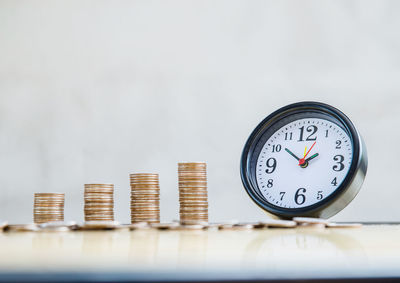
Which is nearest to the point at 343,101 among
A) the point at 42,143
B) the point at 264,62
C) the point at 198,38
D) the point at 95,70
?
the point at 264,62

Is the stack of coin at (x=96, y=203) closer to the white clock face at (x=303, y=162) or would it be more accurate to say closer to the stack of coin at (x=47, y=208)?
the stack of coin at (x=47, y=208)

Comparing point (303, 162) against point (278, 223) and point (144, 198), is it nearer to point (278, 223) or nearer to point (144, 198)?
point (278, 223)

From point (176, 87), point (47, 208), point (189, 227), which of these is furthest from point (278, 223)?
point (176, 87)

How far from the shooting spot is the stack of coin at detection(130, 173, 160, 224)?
77.5 inches

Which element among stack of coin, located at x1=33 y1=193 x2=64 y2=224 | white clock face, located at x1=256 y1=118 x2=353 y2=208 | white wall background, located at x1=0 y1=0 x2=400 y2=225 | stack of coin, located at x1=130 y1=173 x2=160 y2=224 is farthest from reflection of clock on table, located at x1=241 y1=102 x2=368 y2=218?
white wall background, located at x1=0 y1=0 x2=400 y2=225

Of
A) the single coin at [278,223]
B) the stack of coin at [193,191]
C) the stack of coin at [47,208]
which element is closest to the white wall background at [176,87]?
the stack of coin at [47,208]

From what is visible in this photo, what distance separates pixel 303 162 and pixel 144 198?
580mm

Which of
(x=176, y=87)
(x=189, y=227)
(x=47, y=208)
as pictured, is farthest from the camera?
(x=176, y=87)

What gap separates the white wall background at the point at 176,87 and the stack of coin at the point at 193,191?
973 mm

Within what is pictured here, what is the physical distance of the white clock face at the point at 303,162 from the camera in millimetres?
1827

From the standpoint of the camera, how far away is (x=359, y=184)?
1.78 m

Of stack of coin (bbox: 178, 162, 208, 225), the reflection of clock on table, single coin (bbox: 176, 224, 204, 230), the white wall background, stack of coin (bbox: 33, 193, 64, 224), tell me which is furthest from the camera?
the white wall background

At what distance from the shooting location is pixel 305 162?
189cm

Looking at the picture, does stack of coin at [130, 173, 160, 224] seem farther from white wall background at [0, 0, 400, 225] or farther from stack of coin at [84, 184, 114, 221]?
white wall background at [0, 0, 400, 225]
